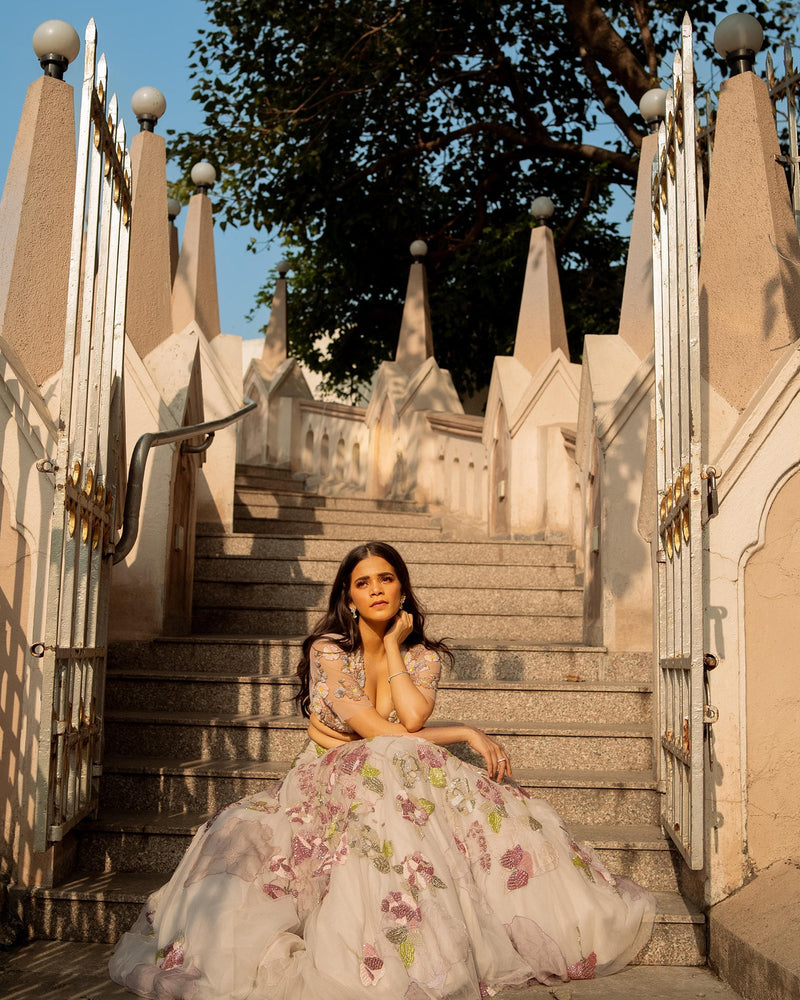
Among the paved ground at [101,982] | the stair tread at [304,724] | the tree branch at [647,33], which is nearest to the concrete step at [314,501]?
the stair tread at [304,724]

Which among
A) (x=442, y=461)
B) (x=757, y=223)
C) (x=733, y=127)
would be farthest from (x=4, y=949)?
(x=442, y=461)

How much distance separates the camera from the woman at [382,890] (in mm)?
2980

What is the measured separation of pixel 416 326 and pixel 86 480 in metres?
8.51

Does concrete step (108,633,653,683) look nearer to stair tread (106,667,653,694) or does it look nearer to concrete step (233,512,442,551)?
stair tread (106,667,653,694)

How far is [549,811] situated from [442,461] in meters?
6.95

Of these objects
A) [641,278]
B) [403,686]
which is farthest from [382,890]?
[641,278]

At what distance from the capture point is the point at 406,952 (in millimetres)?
2961

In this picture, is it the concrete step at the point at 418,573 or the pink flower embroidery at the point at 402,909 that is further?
the concrete step at the point at 418,573

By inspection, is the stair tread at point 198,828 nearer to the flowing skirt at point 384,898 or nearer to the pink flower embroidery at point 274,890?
the flowing skirt at point 384,898

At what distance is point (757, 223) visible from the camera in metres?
4.46

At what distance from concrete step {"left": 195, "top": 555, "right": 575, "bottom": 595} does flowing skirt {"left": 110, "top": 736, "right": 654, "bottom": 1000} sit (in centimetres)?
311

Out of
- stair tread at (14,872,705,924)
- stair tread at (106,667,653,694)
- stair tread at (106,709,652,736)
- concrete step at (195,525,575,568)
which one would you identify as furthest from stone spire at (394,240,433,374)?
stair tread at (14,872,705,924)

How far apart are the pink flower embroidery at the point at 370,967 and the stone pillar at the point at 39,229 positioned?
9.76 ft

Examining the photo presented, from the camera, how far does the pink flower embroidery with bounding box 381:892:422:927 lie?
9.90ft
